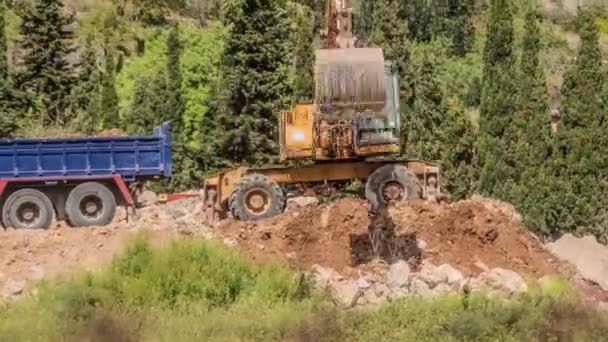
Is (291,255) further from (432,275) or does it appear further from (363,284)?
(432,275)

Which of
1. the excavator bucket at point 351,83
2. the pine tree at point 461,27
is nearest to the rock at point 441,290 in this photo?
the excavator bucket at point 351,83

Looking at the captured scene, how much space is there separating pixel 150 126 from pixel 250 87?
8598 mm

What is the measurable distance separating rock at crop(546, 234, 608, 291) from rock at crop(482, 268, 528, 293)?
2527 mm

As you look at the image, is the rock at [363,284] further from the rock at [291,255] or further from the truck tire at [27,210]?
the truck tire at [27,210]

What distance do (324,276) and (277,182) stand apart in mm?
3051

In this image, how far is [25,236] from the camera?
2230 cm

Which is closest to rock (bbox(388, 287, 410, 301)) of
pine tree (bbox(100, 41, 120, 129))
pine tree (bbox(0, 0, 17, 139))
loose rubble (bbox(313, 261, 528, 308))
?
loose rubble (bbox(313, 261, 528, 308))

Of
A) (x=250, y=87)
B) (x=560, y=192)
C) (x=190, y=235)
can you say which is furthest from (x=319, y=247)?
(x=560, y=192)

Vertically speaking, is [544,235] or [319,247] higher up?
[319,247]

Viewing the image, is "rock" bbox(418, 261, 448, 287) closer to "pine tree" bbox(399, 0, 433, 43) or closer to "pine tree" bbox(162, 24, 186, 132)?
"pine tree" bbox(162, 24, 186, 132)

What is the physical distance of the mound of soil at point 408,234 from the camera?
21250 millimetres

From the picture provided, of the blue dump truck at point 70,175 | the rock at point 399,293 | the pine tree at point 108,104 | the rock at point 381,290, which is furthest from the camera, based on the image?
the pine tree at point 108,104

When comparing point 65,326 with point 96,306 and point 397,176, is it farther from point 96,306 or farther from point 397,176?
point 397,176

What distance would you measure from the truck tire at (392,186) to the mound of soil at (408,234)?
352 millimetres
